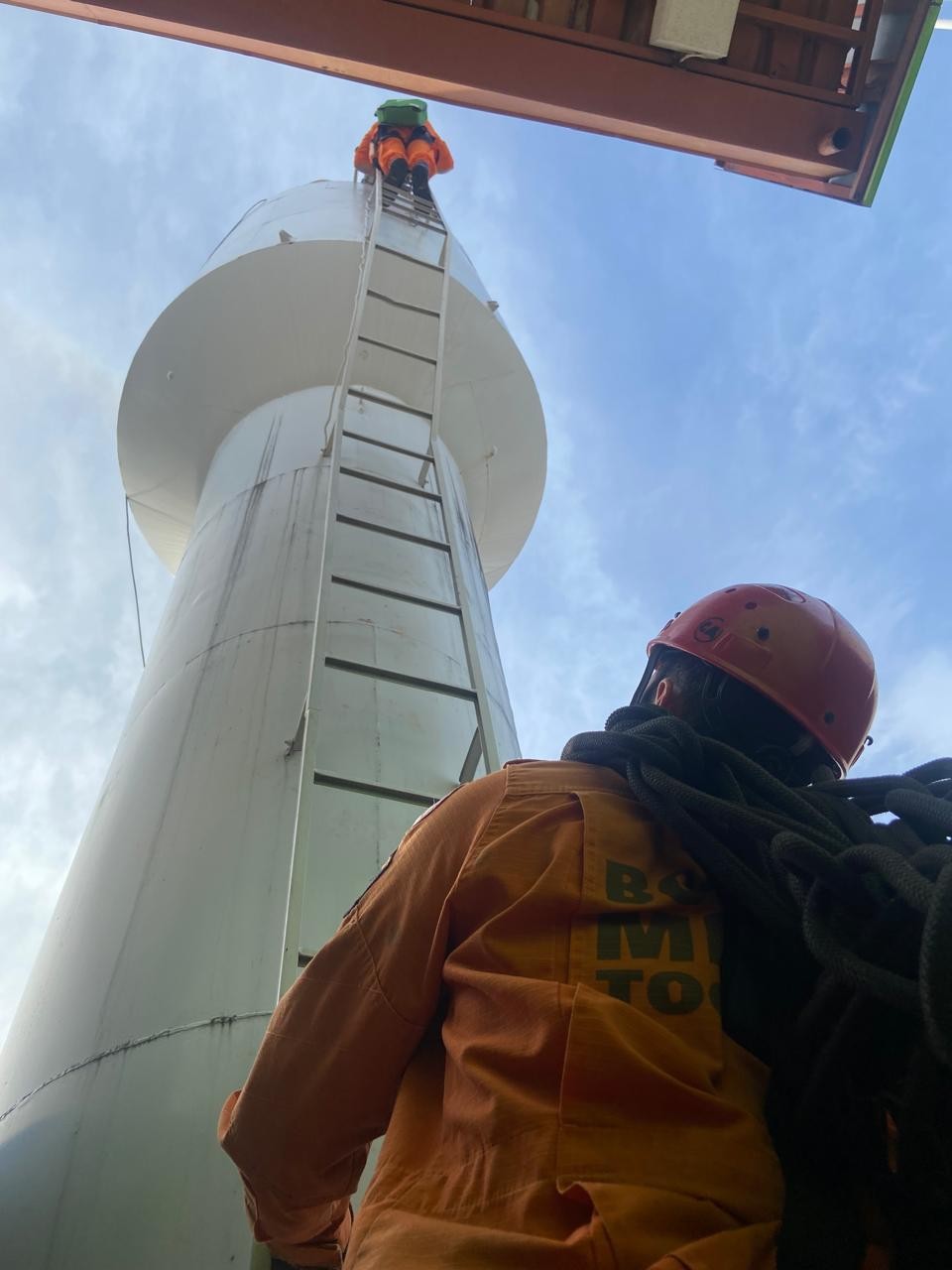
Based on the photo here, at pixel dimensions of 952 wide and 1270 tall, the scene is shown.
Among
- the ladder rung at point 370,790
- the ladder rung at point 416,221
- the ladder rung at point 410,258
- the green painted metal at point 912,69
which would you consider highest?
the ladder rung at point 416,221

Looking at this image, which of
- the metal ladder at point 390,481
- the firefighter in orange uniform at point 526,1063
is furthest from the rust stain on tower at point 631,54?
the firefighter in orange uniform at point 526,1063

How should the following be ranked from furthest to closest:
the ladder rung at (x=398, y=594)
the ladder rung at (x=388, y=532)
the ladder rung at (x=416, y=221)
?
1. the ladder rung at (x=416, y=221)
2. the ladder rung at (x=388, y=532)
3. the ladder rung at (x=398, y=594)

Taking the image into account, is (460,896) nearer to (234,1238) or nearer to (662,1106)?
(662,1106)

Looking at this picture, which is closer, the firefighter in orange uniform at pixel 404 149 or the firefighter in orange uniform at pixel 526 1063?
the firefighter in orange uniform at pixel 526 1063

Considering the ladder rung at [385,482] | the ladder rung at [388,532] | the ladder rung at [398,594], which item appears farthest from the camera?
the ladder rung at [385,482]

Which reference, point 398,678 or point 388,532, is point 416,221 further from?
point 398,678

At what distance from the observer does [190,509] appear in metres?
8.16

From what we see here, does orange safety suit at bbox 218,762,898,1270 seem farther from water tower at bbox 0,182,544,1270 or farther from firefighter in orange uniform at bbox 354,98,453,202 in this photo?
firefighter in orange uniform at bbox 354,98,453,202

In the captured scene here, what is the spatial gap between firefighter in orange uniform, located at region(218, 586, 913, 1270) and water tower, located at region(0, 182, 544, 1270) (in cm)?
72

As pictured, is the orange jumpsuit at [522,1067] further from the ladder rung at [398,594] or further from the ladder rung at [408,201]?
the ladder rung at [408,201]

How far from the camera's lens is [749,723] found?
2.52m

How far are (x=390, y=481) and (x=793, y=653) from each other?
8.46 ft

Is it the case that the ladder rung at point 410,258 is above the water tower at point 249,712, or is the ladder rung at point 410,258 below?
above

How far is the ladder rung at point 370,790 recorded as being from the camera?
3.30 meters
